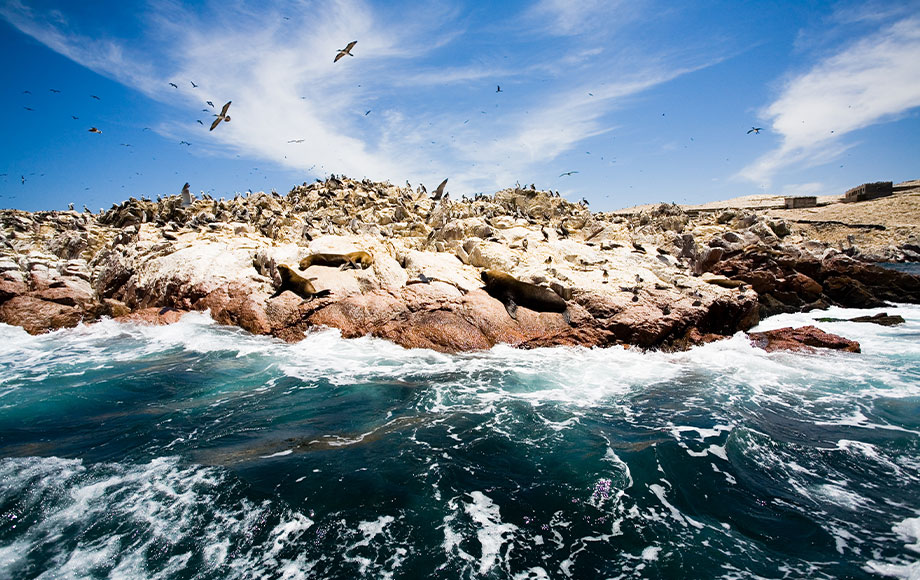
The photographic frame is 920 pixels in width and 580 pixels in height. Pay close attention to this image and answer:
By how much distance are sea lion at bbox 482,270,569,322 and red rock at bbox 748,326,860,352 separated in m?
5.58

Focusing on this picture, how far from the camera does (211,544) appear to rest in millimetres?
3678

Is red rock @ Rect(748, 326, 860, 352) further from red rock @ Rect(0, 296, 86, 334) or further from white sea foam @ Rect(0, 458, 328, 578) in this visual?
red rock @ Rect(0, 296, 86, 334)

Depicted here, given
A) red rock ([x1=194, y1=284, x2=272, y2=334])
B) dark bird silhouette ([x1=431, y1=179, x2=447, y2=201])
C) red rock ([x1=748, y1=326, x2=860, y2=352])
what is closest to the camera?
red rock ([x1=748, y1=326, x2=860, y2=352])

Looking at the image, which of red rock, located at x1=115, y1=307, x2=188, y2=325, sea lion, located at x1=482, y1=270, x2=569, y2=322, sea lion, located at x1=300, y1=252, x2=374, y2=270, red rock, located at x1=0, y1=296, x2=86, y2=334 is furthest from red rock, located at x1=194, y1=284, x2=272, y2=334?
sea lion, located at x1=482, y1=270, x2=569, y2=322

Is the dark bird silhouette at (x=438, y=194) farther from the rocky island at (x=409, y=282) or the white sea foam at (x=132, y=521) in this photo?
the white sea foam at (x=132, y=521)

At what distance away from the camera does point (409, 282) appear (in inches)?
482

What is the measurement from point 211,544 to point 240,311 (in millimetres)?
9230

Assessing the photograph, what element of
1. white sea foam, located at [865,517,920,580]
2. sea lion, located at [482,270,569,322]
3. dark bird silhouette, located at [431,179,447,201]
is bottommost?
white sea foam, located at [865,517,920,580]

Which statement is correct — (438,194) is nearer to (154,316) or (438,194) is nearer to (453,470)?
(154,316)

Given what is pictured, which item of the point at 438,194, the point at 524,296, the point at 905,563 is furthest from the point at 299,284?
the point at 438,194

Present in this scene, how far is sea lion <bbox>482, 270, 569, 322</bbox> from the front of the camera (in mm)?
11642

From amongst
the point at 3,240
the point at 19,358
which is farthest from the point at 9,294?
the point at 3,240

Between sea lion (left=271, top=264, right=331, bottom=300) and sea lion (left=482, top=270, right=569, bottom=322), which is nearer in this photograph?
sea lion (left=482, top=270, right=569, bottom=322)

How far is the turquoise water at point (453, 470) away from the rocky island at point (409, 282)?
204 centimetres
